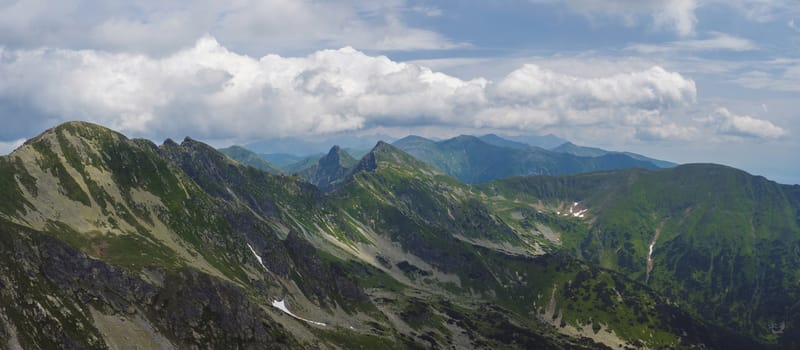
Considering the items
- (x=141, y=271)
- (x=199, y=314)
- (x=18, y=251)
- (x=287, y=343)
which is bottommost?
(x=287, y=343)

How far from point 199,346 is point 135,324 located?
69.6 feet

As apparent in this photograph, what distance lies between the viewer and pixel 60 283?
155 meters

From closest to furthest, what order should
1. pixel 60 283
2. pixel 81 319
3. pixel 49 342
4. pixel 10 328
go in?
1. pixel 10 328
2. pixel 49 342
3. pixel 81 319
4. pixel 60 283

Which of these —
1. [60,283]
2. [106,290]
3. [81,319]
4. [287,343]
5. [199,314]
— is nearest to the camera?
[81,319]

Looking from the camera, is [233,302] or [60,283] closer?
[60,283]

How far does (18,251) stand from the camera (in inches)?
5955

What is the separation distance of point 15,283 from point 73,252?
3223 centimetres

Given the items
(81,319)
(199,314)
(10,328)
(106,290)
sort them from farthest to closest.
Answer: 1. (199,314)
2. (106,290)
3. (81,319)
4. (10,328)

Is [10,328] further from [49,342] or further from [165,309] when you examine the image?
[165,309]

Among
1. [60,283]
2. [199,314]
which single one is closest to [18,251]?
[60,283]

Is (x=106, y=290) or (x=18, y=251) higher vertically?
(x=18, y=251)

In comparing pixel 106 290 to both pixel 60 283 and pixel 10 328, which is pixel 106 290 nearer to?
pixel 60 283

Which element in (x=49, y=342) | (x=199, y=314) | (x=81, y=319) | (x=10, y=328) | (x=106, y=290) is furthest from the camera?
(x=199, y=314)

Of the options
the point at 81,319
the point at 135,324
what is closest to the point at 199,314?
the point at 135,324
